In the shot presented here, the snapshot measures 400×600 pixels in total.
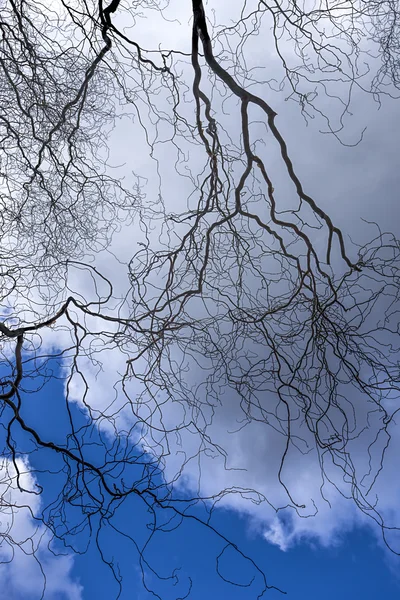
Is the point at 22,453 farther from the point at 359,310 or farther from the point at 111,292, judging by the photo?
the point at 359,310

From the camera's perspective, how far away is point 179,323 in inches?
91.0

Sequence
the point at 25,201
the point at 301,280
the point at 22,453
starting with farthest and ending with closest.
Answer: the point at 25,201 < the point at 22,453 < the point at 301,280

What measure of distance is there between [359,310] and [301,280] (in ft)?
1.12

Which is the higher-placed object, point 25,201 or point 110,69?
point 110,69

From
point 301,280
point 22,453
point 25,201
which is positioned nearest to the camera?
point 301,280

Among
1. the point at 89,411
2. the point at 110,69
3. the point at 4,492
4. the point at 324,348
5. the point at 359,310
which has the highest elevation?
the point at 110,69

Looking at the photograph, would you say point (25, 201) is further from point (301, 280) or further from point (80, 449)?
point (301, 280)

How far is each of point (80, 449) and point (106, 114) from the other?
1728 mm

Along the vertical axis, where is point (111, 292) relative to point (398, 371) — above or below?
below

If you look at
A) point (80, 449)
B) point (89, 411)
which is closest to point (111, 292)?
point (89, 411)

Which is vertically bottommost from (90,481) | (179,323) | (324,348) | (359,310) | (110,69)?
(90,481)

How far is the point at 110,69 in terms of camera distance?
100 inches

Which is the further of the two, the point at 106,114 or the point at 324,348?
the point at 106,114

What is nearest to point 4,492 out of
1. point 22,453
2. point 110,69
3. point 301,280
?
point 22,453
